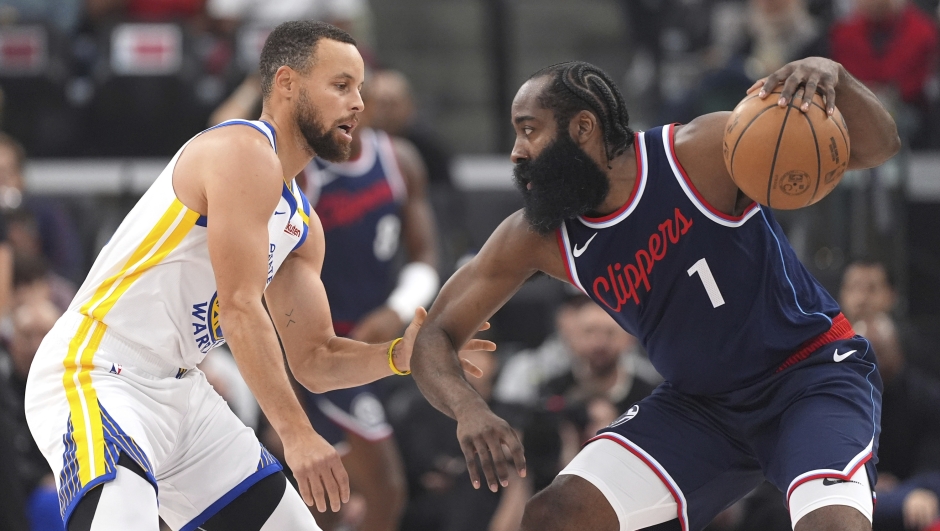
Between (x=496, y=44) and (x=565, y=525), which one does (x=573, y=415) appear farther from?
(x=496, y=44)

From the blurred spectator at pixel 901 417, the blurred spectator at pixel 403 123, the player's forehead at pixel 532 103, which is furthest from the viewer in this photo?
the blurred spectator at pixel 403 123

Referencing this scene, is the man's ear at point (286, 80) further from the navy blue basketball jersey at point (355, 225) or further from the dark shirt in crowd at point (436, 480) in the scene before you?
the dark shirt in crowd at point (436, 480)

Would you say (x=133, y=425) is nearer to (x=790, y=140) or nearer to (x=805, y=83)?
(x=790, y=140)

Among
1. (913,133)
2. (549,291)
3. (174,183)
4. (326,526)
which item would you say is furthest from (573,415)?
(913,133)

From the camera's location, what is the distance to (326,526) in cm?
697

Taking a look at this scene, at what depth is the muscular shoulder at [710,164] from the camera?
14.5 ft

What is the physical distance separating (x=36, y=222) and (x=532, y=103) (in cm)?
585

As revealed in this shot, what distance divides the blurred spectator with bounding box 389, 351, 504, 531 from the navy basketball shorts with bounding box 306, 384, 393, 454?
3.66 ft

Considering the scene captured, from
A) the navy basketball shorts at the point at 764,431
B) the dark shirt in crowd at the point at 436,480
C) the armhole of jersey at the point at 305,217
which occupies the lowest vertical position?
the dark shirt in crowd at the point at 436,480

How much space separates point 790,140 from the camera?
414 centimetres

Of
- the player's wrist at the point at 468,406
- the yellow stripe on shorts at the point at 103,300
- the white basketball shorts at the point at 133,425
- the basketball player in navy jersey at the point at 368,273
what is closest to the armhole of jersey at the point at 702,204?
the player's wrist at the point at 468,406

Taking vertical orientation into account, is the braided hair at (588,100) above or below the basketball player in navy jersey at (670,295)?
above

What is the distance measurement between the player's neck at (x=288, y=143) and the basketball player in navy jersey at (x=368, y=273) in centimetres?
252

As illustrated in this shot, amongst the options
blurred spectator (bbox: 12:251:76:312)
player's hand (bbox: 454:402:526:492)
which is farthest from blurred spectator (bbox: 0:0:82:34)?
player's hand (bbox: 454:402:526:492)
